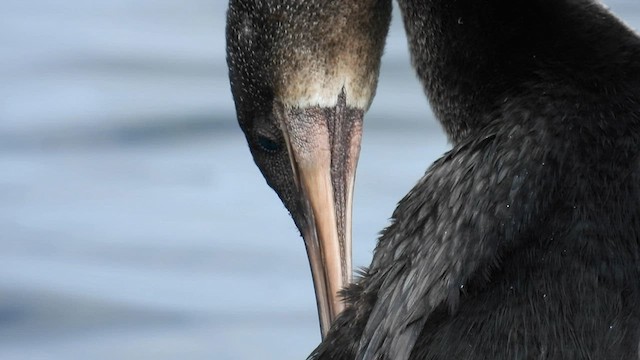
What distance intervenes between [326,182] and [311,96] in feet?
0.62

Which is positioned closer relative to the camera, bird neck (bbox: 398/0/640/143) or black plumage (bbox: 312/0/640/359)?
black plumage (bbox: 312/0/640/359)

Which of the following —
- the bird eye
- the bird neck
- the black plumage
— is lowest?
the black plumage

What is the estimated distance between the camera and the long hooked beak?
12.3 ft

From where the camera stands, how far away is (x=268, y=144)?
3.77m

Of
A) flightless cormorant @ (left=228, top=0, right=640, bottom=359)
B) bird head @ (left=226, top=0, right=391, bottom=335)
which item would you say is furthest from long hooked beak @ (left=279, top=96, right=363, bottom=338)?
flightless cormorant @ (left=228, top=0, right=640, bottom=359)

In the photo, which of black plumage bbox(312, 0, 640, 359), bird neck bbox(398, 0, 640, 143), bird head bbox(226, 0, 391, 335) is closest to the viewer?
black plumage bbox(312, 0, 640, 359)

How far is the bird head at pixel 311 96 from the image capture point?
144 inches

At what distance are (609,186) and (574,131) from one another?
0.12 meters

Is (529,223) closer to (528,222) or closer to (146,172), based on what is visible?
(528,222)

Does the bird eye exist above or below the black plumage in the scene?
above

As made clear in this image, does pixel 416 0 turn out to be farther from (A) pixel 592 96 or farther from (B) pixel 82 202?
(B) pixel 82 202

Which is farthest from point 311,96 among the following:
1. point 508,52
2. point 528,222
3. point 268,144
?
point 528,222

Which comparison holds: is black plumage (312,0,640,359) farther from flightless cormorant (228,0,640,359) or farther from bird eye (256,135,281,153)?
bird eye (256,135,281,153)

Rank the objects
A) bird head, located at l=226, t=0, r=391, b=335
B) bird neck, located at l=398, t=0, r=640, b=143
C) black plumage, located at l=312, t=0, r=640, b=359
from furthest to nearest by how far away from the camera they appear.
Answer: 1. bird head, located at l=226, t=0, r=391, b=335
2. bird neck, located at l=398, t=0, r=640, b=143
3. black plumage, located at l=312, t=0, r=640, b=359
